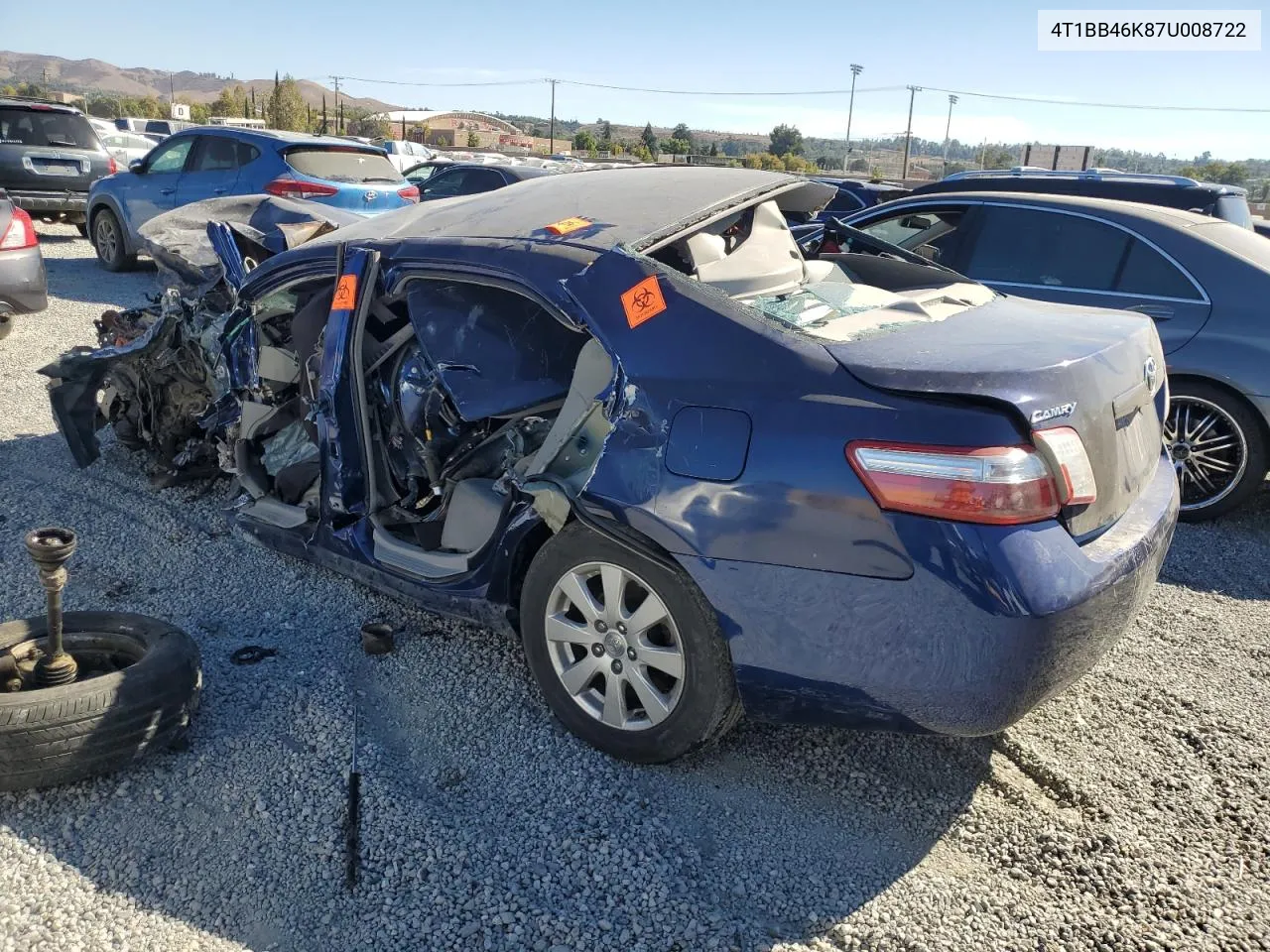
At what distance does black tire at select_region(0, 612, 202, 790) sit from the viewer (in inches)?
100

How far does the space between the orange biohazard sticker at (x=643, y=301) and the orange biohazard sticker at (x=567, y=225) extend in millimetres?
418

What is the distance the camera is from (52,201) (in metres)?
13.0

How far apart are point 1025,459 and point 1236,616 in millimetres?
2438

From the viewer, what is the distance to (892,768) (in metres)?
2.94

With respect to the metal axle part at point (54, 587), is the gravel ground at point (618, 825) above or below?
below

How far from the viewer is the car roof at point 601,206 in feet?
9.84

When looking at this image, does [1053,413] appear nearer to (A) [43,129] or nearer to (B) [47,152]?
(B) [47,152]

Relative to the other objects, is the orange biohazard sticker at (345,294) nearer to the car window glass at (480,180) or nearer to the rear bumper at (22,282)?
the rear bumper at (22,282)

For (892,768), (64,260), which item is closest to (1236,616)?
(892,768)

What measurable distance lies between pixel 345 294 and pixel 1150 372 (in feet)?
8.78

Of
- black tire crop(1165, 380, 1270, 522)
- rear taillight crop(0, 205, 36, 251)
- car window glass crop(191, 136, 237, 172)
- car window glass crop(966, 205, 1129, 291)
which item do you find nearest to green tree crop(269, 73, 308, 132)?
car window glass crop(191, 136, 237, 172)

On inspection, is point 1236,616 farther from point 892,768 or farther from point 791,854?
point 791,854

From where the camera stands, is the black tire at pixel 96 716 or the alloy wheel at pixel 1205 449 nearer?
the black tire at pixel 96 716

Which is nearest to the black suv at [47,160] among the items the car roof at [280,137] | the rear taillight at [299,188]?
the car roof at [280,137]
